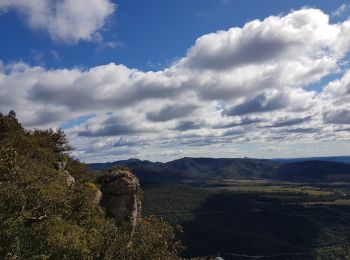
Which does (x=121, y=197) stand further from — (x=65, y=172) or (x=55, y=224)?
(x=55, y=224)

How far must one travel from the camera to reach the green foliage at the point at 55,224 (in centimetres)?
3100

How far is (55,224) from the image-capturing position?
119 ft

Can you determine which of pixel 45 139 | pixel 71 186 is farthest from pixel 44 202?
pixel 45 139

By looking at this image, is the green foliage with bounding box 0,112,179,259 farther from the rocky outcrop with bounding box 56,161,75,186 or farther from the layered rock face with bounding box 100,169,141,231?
the layered rock face with bounding box 100,169,141,231

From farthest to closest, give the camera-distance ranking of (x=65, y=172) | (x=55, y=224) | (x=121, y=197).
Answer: (x=65, y=172) < (x=121, y=197) < (x=55, y=224)

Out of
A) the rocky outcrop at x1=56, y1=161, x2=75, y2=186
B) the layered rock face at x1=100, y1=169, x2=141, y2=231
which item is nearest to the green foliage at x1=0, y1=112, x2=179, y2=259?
the rocky outcrop at x1=56, y1=161, x2=75, y2=186

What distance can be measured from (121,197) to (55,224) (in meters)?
17.2

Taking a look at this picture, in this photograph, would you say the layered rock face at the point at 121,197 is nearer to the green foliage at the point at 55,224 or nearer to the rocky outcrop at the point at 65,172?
the green foliage at the point at 55,224

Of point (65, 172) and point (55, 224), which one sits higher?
point (65, 172)

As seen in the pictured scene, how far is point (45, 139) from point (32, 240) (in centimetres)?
3362

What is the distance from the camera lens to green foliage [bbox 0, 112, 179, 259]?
102 feet

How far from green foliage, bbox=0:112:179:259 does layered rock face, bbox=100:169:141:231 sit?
2.62 meters

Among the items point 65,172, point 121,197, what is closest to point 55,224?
point 121,197

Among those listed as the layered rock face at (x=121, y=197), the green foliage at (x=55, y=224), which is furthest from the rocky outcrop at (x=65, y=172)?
the layered rock face at (x=121, y=197)
